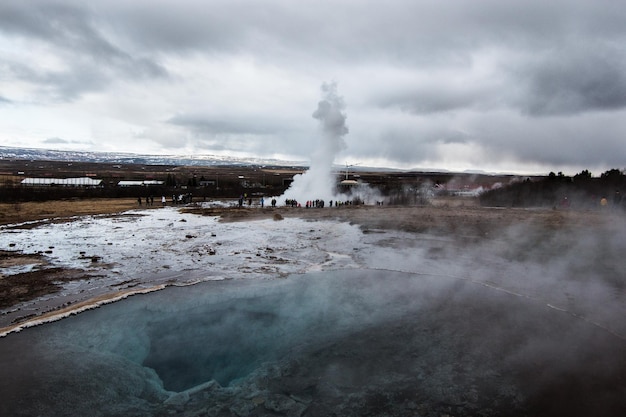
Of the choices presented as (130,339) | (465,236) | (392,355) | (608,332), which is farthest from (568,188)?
(130,339)

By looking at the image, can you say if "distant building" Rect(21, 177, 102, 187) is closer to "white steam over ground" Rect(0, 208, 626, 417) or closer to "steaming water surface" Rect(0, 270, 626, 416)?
"white steam over ground" Rect(0, 208, 626, 417)

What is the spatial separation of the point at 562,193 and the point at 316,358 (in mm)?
34945

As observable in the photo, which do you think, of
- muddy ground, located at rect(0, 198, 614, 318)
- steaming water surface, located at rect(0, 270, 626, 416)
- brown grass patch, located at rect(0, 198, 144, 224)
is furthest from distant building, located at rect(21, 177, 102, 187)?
steaming water surface, located at rect(0, 270, 626, 416)

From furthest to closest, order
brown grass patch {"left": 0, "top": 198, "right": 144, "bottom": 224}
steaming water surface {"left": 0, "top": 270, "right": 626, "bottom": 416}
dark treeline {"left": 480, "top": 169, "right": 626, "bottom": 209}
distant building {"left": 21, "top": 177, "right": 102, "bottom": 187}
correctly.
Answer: distant building {"left": 21, "top": 177, "right": 102, "bottom": 187}
dark treeline {"left": 480, "top": 169, "right": 626, "bottom": 209}
brown grass patch {"left": 0, "top": 198, "right": 144, "bottom": 224}
steaming water surface {"left": 0, "top": 270, "right": 626, "bottom": 416}

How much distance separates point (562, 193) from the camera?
111 ft

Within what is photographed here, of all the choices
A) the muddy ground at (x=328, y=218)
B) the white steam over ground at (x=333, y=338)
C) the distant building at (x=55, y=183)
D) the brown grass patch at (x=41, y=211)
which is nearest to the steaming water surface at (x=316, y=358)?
the white steam over ground at (x=333, y=338)

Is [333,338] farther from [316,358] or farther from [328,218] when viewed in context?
[328,218]

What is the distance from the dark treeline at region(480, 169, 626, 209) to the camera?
30.7 metres

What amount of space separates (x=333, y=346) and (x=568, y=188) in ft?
116

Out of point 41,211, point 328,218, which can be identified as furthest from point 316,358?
point 41,211

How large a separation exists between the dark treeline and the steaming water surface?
86.0 ft

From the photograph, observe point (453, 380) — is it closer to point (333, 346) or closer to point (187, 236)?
point (333, 346)

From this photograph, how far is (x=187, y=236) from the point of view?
1702cm

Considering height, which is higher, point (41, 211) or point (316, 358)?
point (316, 358)
